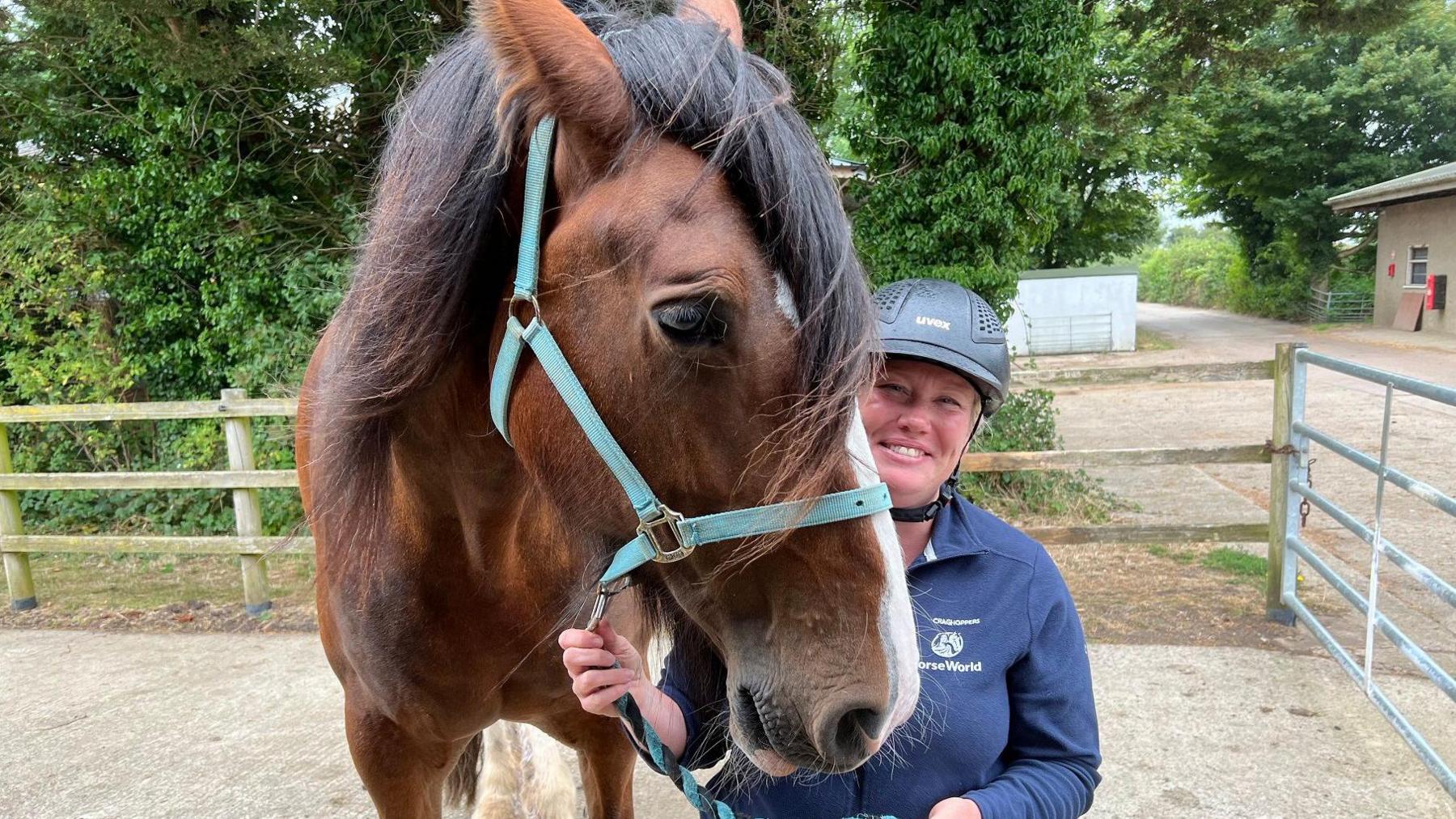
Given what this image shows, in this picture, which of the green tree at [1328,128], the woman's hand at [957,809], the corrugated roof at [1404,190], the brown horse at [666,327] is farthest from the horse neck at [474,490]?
the green tree at [1328,128]

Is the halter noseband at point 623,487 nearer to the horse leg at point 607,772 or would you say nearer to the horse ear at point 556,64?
the horse ear at point 556,64

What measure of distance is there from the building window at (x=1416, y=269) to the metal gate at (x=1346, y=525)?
23.4 m

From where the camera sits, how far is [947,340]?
4.61ft

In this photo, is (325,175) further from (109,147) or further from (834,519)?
(834,519)

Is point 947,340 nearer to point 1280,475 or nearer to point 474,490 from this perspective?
point 474,490

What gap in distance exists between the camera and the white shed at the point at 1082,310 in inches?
829

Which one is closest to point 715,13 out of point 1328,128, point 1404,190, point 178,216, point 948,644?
point 948,644

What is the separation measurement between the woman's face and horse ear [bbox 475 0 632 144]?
0.66 metres

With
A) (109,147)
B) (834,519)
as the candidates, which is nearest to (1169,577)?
(834,519)

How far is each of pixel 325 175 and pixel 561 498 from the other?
22.5ft

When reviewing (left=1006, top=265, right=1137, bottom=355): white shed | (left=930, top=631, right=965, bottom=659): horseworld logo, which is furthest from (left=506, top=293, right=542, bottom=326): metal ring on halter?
(left=1006, top=265, right=1137, bottom=355): white shed

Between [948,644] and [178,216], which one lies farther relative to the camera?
[178,216]

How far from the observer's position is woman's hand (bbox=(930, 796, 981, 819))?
4.08 ft

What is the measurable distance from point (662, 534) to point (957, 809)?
2.17 ft
